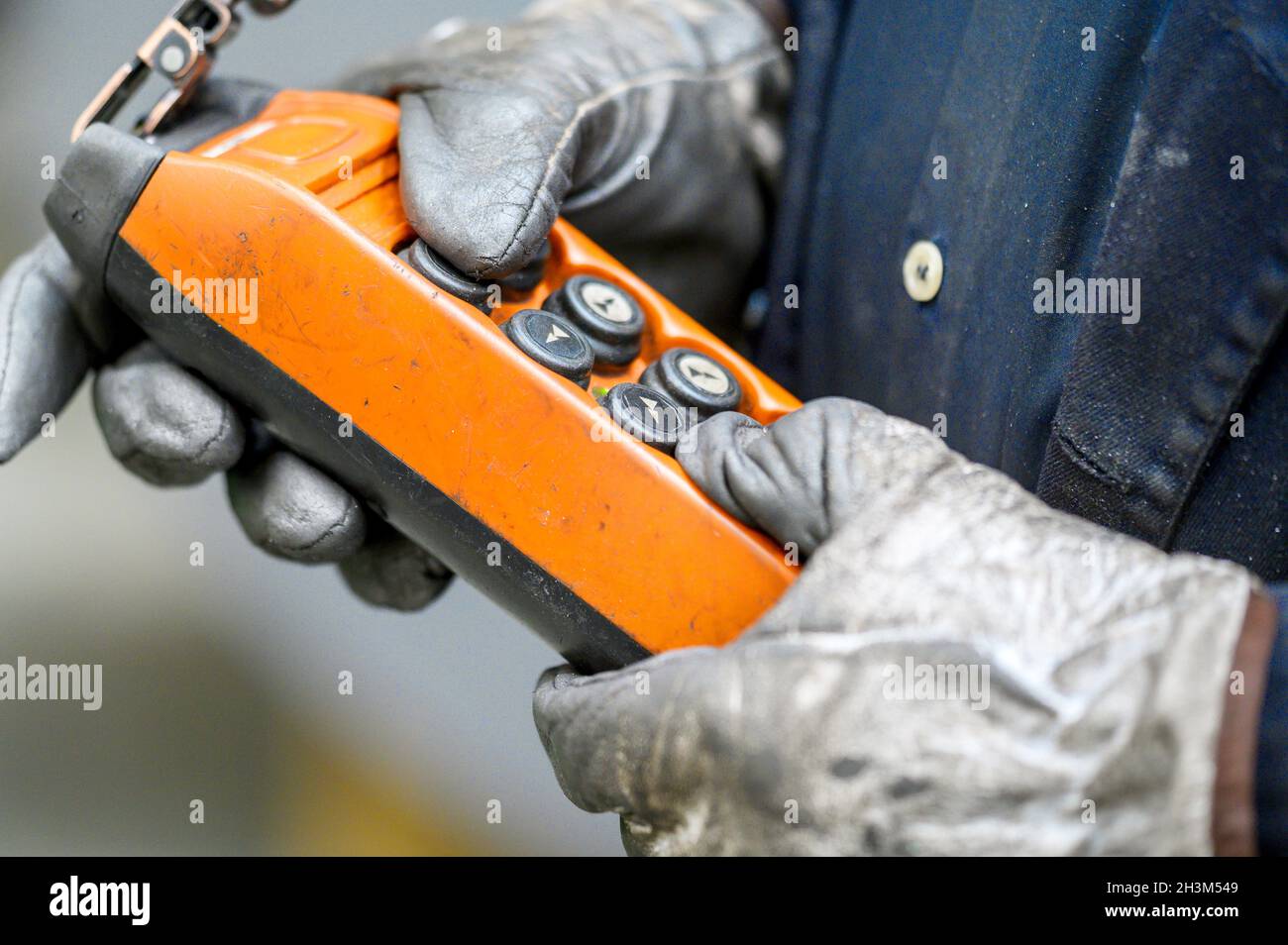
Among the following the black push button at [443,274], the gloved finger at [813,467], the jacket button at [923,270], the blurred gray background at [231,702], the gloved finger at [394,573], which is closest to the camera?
the gloved finger at [813,467]

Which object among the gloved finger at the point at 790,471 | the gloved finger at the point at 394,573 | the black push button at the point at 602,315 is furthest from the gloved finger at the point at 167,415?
the gloved finger at the point at 790,471

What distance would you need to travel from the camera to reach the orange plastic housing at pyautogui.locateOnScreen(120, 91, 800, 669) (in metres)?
0.71

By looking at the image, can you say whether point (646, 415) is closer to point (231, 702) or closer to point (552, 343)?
point (552, 343)

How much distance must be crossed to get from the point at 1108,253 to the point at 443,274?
425 mm

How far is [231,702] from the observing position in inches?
66.1

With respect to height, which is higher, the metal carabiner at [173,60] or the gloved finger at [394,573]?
the metal carabiner at [173,60]

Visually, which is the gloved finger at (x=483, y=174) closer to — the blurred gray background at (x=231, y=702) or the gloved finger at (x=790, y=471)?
the gloved finger at (x=790, y=471)

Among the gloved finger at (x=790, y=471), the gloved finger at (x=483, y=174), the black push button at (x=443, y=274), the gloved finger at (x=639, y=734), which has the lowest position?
the gloved finger at (x=639, y=734)

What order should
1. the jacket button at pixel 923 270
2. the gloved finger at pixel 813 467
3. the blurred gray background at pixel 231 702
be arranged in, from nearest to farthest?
the gloved finger at pixel 813 467
the jacket button at pixel 923 270
the blurred gray background at pixel 231 702

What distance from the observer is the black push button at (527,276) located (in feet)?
2.79

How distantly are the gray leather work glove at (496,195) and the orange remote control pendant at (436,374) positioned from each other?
4cm

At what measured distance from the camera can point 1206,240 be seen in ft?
2.36

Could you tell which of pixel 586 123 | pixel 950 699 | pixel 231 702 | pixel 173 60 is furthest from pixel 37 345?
pixel 231 702

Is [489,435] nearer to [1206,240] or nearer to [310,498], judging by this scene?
[310,498]
